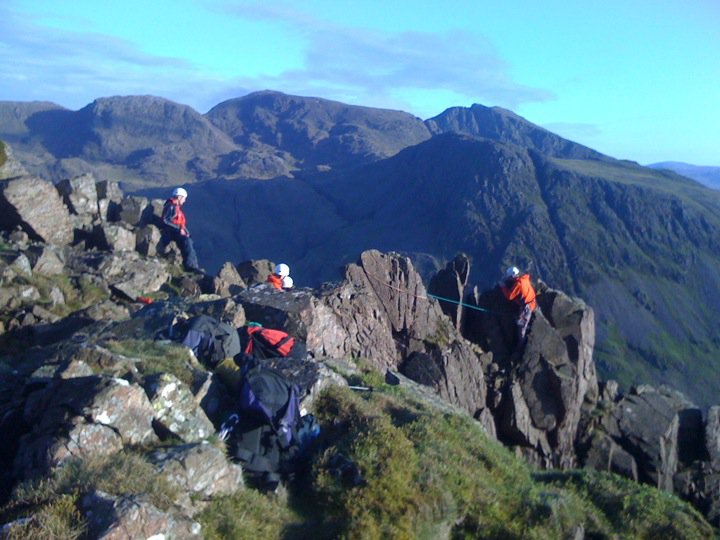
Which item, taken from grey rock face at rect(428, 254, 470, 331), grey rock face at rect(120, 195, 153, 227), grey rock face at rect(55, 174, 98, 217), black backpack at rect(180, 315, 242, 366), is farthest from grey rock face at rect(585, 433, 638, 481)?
grey rock face at rect(55, 174, 98, 217)

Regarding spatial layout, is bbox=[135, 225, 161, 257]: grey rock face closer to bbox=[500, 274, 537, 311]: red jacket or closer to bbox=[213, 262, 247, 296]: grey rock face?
bbox=[213, 262, 247, 296]: grey rock face

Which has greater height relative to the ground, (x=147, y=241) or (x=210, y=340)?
(x=210, y=340)

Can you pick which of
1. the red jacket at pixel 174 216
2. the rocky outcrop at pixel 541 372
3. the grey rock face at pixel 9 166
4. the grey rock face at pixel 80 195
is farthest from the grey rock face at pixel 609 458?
the grey rock face at pixel 9 166

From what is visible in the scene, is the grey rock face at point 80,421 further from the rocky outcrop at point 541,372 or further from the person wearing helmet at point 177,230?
the person wearing helmet at point 177,230

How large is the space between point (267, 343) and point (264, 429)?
13.7 feet

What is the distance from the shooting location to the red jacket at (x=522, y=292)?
25234 mm

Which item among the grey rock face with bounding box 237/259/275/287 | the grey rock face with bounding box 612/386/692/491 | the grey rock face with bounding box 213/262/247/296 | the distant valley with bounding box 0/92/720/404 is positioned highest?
the grey rock face with bounding box 213/262/247/296

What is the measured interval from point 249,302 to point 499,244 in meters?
119

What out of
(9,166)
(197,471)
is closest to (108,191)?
(9,166)

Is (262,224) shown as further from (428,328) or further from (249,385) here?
(249,385)

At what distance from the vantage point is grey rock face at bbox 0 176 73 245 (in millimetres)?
27938

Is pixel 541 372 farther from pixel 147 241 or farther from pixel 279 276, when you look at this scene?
pixel 147 241

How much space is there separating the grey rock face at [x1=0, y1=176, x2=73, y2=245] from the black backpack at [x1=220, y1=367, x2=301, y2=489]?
19830 mm

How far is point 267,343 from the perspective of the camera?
14.9m
